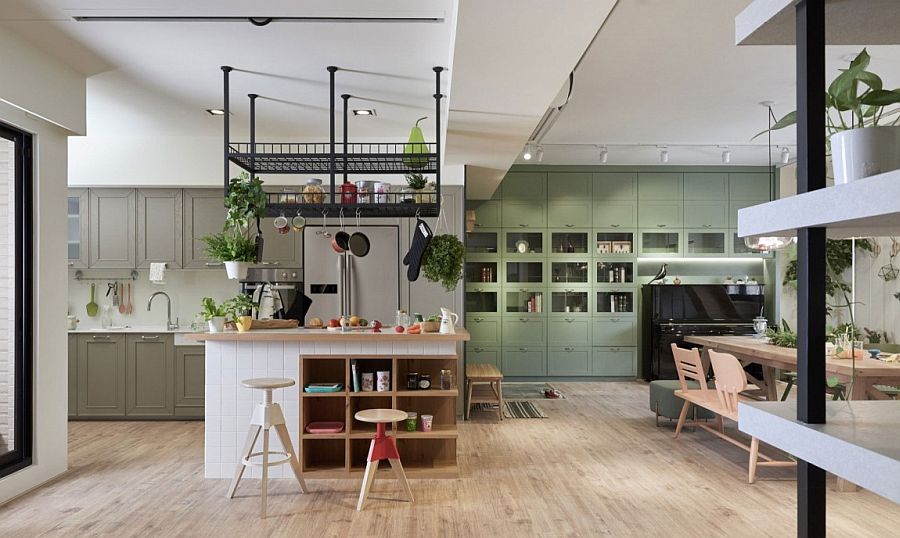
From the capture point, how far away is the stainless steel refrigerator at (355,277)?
625cm

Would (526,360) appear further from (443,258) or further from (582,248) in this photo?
(443,258)

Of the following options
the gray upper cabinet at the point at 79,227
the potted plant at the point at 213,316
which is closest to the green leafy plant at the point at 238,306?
the potted plant at the point at 213,316

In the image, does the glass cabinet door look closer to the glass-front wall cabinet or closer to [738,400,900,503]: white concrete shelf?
the glass-front wall cabinet

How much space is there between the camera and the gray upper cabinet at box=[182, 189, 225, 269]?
6.46 meters

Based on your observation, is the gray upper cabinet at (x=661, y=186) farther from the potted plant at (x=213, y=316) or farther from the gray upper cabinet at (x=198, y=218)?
the potted plant at (x=213, y=316)

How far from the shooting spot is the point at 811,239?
88 centimetres

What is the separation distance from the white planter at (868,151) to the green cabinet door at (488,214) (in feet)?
25.0

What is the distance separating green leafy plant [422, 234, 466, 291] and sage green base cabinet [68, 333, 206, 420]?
288 cm

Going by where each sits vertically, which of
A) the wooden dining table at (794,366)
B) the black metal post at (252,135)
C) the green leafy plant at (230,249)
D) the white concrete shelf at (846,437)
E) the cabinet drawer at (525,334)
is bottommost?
the cabinet drawer at (525,334)

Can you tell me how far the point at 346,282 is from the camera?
6.26 meters

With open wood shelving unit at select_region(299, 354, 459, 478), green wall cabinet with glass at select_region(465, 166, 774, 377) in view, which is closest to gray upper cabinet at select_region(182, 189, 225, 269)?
open wood shelving unit at select_region(299, 354, 459, 478)

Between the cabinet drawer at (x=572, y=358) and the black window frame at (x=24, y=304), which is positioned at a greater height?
the black window frame at (x=24, y=304)

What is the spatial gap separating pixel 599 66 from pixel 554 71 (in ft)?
4.64

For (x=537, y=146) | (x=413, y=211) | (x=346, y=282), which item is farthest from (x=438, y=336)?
(x=537, y=146)
